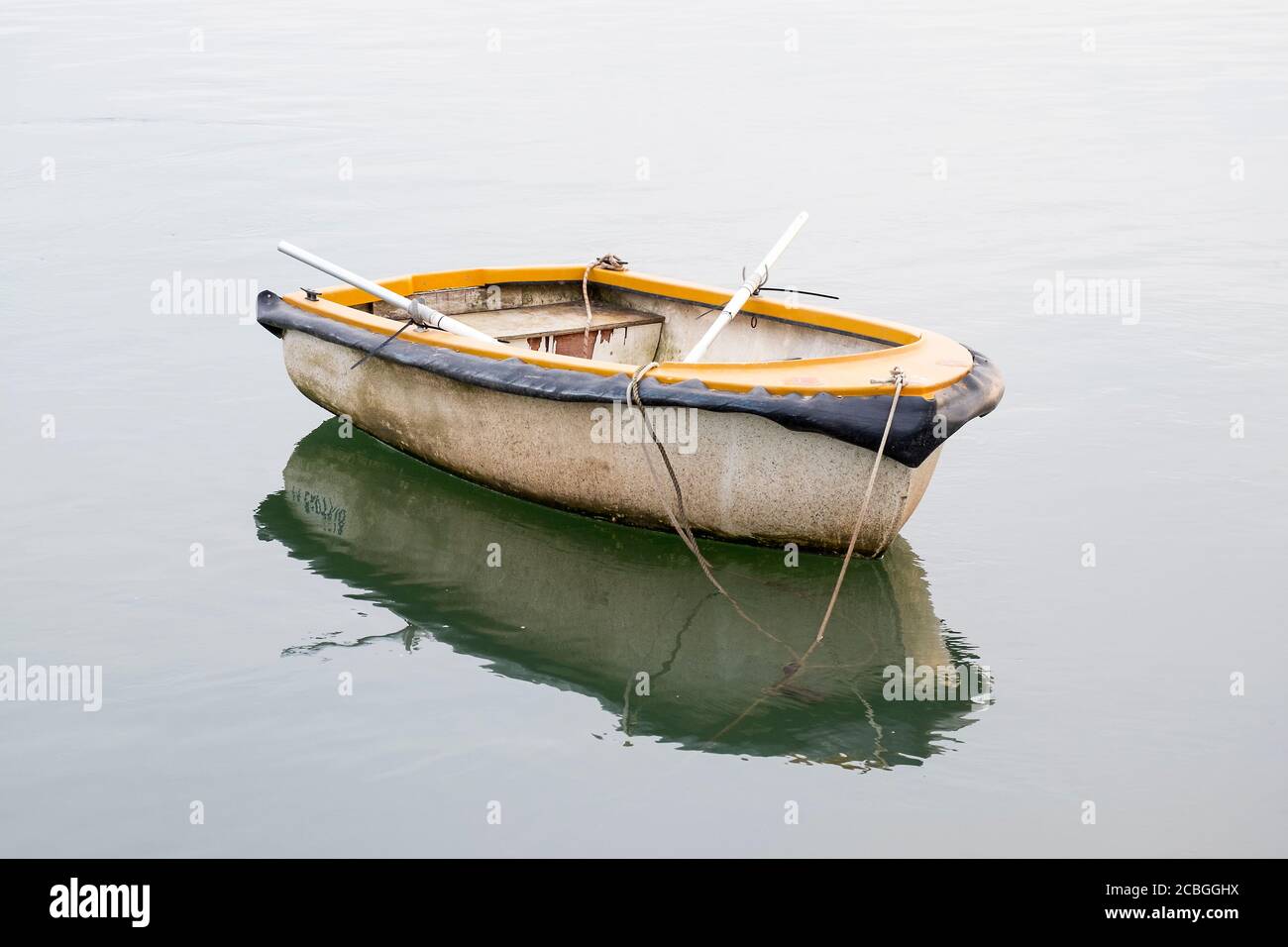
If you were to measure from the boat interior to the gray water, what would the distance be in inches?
41.4

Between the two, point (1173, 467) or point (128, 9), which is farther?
point (128, 9)

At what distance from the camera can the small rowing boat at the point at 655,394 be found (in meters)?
7.57

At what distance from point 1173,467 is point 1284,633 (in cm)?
225

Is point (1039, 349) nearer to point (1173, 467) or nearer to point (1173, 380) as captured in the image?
point (1173, 380)

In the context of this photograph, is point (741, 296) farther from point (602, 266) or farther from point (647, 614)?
point (647, 614)

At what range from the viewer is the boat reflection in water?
678 cm

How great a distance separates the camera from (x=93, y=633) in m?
7.56

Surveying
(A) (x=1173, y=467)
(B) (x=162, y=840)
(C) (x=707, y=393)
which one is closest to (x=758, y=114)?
(A) (x=1173, y=467)

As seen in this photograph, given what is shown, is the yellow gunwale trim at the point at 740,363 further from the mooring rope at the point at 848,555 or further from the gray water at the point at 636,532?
the gray water at the point at 636,532

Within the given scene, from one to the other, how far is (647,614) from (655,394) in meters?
1.06

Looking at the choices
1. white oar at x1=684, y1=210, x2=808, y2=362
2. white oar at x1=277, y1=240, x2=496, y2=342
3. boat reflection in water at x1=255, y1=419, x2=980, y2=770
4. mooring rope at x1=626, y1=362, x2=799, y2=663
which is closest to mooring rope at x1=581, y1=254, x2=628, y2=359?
white oar at x1=277, y1=240, x2=496, y2=342

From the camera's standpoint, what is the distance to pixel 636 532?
8.57 meters

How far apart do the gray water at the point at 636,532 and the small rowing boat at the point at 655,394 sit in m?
0.33

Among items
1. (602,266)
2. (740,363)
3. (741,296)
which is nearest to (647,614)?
(740,363)
